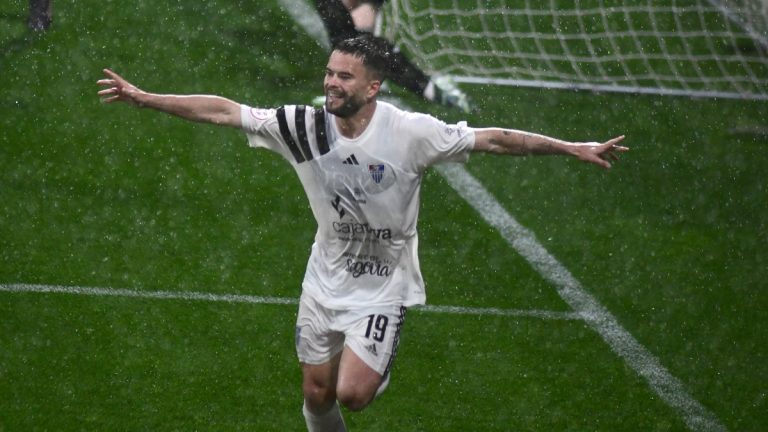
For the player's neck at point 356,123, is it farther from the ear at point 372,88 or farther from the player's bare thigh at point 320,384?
the player's bare thigh at point 320,384

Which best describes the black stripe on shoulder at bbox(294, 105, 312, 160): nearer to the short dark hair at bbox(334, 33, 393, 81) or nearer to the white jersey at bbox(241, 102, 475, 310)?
the white jersey at bbox(241, 102, 475, 310)

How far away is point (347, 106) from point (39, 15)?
6.53 metres

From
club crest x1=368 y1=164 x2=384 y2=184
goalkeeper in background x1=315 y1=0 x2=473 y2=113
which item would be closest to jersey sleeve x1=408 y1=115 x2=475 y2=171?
club crest x1=368 y1=164 x2=384 y2=184

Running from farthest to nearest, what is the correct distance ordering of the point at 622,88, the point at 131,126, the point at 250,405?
the point at 622,88 < the point at 131,126 < the point at 250,405

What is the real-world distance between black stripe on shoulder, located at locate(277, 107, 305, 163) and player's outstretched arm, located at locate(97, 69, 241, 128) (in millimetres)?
179

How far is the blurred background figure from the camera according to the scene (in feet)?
37.8

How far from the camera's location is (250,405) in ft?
22.8

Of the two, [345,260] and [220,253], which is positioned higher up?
[345,260]

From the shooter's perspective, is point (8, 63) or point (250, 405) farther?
point (8, 63)

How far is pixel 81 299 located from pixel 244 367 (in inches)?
47.0


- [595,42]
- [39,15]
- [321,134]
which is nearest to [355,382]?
[321,134]

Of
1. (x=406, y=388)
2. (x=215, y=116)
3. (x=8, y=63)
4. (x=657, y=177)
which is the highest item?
(x=215, y=116)

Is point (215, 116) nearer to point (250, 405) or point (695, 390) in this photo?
point (250, 405)

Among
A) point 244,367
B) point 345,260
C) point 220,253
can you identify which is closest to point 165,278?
point 220,253
